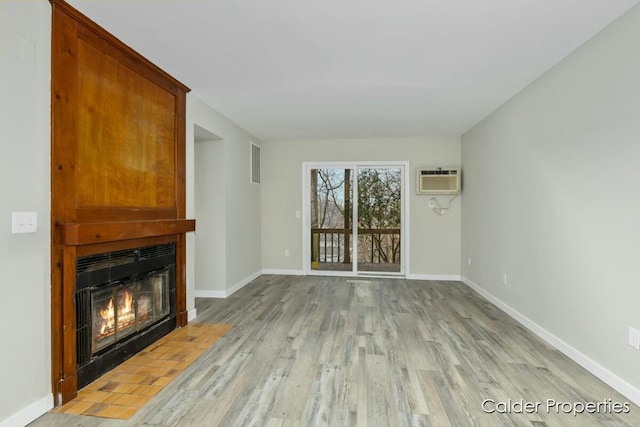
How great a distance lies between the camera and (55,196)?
6.43 ft

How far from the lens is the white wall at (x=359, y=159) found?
5598mm

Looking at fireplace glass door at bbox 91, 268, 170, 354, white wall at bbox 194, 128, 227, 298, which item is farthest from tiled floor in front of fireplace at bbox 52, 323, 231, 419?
white wall at bbox 194, 128, 227, 298

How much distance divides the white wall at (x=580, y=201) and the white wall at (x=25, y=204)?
352cm

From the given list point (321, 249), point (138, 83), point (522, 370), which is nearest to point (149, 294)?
point (138, 83)

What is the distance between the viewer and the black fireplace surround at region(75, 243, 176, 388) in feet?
7.07

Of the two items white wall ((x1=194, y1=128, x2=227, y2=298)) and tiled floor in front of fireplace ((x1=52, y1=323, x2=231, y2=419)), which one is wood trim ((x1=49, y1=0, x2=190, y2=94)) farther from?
tiled floor in front of fireplace ((x1=52, y1=323, x2=231, y2=419))

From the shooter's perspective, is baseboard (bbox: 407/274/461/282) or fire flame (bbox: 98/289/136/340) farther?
baseboard (bbox: 407/274/461/282)

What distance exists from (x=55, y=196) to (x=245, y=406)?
5.56ft

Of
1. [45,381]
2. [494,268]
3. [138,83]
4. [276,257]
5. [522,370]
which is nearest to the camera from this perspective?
[45,381]

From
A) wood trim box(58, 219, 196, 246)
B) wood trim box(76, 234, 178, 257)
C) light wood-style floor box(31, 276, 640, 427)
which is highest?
wood trim box(58, 219, 196, 246)

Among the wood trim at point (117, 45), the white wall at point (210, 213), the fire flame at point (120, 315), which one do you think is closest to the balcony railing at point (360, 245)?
the white wall at point (210, 213)

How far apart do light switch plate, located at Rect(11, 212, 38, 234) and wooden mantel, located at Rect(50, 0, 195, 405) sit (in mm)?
130

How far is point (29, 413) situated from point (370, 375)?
2.02 m

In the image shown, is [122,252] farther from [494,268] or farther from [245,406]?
[494,268]
